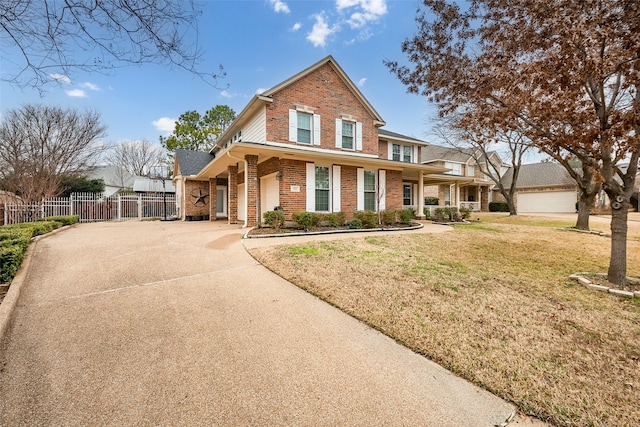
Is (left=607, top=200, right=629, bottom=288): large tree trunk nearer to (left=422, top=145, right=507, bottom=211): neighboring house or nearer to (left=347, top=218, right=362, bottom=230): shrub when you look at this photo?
(left=347, top=218, right=362, bottom=230): shrub

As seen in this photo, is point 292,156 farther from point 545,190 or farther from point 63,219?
point 545,190

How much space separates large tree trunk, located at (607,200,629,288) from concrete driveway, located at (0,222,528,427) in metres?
5.01

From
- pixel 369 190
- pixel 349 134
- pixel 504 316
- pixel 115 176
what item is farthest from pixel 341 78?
pixel 115 176

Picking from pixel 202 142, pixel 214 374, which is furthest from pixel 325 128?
pixel 202 142

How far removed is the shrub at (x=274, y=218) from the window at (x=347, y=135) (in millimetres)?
5999

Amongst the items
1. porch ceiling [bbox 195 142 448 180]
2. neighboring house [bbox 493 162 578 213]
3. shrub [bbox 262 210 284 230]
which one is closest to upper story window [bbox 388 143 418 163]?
porch ceiling [bbox 195 142 448 180]

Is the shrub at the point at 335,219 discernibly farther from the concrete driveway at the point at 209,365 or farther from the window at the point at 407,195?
the window at the point at 407,195

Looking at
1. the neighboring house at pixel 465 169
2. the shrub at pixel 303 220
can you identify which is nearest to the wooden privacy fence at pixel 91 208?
the shrub at pixel 303 220

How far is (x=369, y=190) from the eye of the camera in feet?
44.6

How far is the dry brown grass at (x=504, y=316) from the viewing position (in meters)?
2.20

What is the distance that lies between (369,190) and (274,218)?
5578 mm

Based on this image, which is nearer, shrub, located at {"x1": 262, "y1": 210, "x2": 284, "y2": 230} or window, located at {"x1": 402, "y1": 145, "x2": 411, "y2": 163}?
shrub, located at {"x1": 262, "y1": 210, "x2": 284, "y2": 230}

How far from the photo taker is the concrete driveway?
195 centimetres

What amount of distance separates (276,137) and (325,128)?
265 cm
